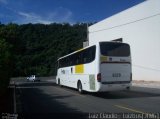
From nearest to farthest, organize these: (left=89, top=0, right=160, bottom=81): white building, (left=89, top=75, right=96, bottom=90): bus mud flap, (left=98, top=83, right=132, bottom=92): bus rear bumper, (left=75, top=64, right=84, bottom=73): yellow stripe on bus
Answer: (left=98, top=83, right=132, bottom=92): bus rear bumper < (left=89, top=75, right=96, bottom=90): bus mud flap < (left=75, top=64, right=84, bottom=73): yellow stripe on bus < (left=89, top=0, right=160, bottom=81): white building

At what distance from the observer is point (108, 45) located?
2041cm

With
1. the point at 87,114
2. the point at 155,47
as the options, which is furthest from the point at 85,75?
the point at 155,47

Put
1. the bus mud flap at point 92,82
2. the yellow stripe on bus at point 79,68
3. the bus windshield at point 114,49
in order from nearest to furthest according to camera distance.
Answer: the bus windshield at point 114,49 → the bus mud flap at point 92,82 → the yellow stripe on bus at point 79,68

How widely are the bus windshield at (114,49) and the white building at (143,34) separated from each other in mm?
19348

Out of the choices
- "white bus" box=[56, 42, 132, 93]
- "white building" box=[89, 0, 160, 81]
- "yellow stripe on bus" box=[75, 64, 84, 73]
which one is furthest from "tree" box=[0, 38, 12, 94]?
"white building" box=[89, 0, 160, 81]

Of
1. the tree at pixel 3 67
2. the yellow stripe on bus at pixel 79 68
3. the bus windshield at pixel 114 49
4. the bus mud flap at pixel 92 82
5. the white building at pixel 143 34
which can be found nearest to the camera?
the tree at pixel 3 67

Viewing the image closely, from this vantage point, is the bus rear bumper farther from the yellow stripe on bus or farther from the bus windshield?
the yellow stripe on bus

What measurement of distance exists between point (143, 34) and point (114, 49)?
2292cm

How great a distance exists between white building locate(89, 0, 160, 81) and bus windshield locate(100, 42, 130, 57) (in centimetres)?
1935

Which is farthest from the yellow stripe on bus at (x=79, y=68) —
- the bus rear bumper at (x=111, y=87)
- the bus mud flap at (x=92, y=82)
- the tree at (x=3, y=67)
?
the tree at (x=3, y=67)

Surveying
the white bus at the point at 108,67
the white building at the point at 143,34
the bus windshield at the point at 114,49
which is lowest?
the white bus at the point at 108,67

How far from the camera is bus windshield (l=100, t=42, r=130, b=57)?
794 inches

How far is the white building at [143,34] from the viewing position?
1567 inches

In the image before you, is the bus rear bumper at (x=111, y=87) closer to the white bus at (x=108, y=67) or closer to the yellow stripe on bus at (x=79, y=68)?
the white bus at (x=108, y=67)
